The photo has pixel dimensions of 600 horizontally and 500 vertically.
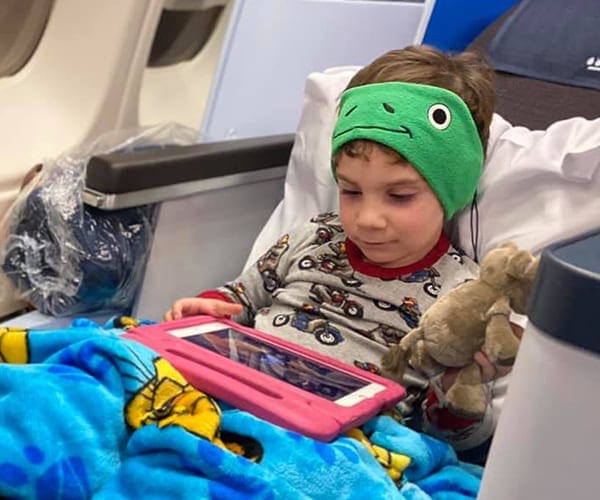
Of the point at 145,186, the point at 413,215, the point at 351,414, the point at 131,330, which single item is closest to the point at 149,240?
the point at 145,186

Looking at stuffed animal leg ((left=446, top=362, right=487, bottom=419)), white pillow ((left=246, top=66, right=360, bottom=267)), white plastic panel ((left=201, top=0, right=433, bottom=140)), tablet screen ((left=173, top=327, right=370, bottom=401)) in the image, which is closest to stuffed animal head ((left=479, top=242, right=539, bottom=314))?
stuffed animal leg ((left=446, top=362, right=487, bottom=419))

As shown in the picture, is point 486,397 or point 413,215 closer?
point 486,397

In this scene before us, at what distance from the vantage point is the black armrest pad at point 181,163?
1262 millimetres

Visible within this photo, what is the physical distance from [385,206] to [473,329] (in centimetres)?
26

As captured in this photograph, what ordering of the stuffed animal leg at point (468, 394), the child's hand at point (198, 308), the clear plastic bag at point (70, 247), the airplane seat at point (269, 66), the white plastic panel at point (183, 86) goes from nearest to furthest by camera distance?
the stuffed animal leg at point (468, 394) → the child's hand at point (198, 308) → the clear plastic bag at point (70, 247) → the airplane seat at point (269, 66) → the white plastic panel at point (183, 86)

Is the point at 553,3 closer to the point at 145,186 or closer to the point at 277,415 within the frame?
the point at 145,186

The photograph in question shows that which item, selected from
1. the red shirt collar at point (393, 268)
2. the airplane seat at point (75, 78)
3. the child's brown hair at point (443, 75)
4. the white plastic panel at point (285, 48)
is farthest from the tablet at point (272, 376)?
the airplane seat at point (75, 78)

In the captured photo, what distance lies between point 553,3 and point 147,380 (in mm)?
951

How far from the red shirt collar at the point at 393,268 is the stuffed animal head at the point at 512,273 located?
0.31 m

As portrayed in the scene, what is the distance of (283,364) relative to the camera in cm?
103

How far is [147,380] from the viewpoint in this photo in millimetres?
874

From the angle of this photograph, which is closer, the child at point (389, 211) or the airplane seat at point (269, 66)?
the child at point (389, 211)

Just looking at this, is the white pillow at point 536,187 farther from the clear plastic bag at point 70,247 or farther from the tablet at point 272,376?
the clear plastic bag at point 70,247

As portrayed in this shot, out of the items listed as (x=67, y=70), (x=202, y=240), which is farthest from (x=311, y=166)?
(x=67, y=70)
